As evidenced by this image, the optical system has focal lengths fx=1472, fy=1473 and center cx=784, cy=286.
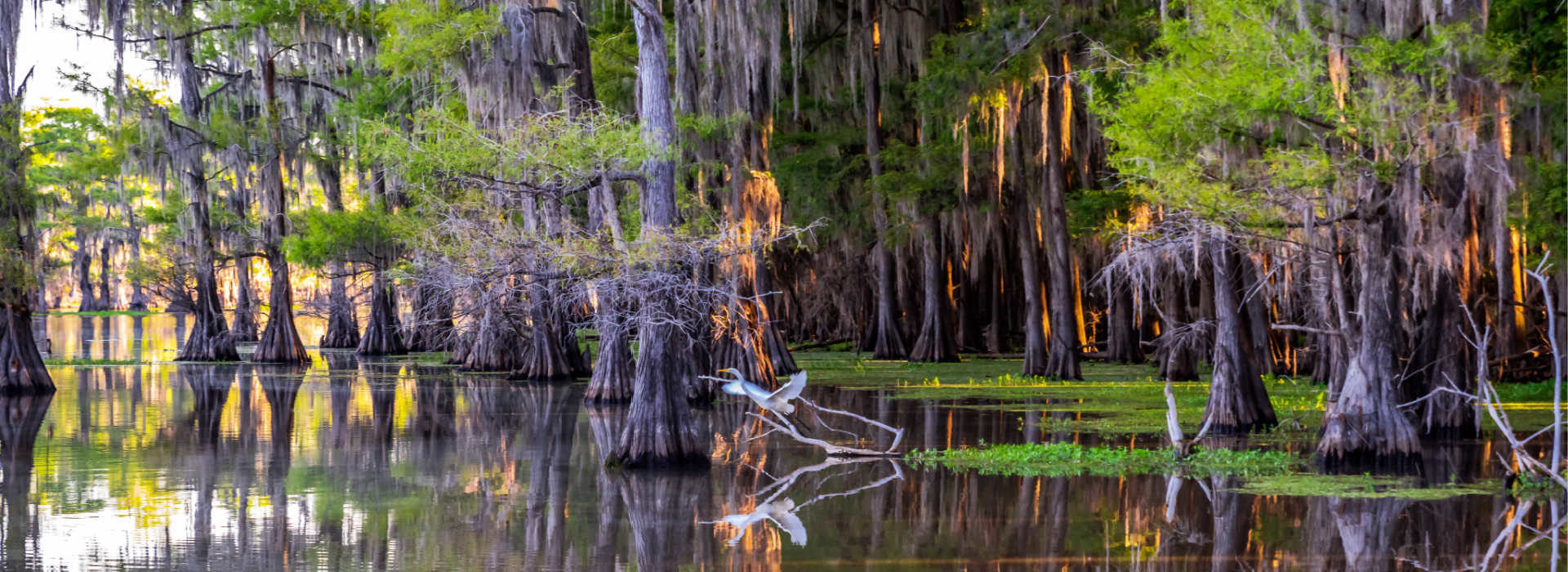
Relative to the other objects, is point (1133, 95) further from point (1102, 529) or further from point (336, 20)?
point (336, 20)

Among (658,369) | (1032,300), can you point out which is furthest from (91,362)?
(658,369)

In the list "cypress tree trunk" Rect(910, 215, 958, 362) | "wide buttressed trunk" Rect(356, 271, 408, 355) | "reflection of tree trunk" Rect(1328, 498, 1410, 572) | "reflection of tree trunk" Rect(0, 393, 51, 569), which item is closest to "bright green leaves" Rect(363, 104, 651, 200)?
"reflection of tree trunk" Rect(0, 393, 51, 569)

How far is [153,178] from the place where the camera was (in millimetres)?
36031

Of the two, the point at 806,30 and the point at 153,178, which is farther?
the point at 153,178

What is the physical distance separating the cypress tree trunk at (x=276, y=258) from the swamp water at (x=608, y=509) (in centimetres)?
1618

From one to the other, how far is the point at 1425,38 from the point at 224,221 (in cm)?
3247

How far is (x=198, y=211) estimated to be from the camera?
3572cm

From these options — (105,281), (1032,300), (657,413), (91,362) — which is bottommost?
(657,413)

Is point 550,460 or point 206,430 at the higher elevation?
point 206,430

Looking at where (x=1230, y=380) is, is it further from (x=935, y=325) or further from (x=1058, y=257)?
(x=935, y=325)

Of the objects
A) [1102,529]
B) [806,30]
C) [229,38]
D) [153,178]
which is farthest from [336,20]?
[1102,529]

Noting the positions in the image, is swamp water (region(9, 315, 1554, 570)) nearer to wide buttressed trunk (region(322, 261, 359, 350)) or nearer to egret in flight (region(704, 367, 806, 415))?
egret in flight (region(704, 367, 806, 415))

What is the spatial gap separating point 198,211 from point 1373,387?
29.5 metres

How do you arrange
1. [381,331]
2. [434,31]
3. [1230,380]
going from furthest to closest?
[381,331]
[434,31]
[1230,380]
